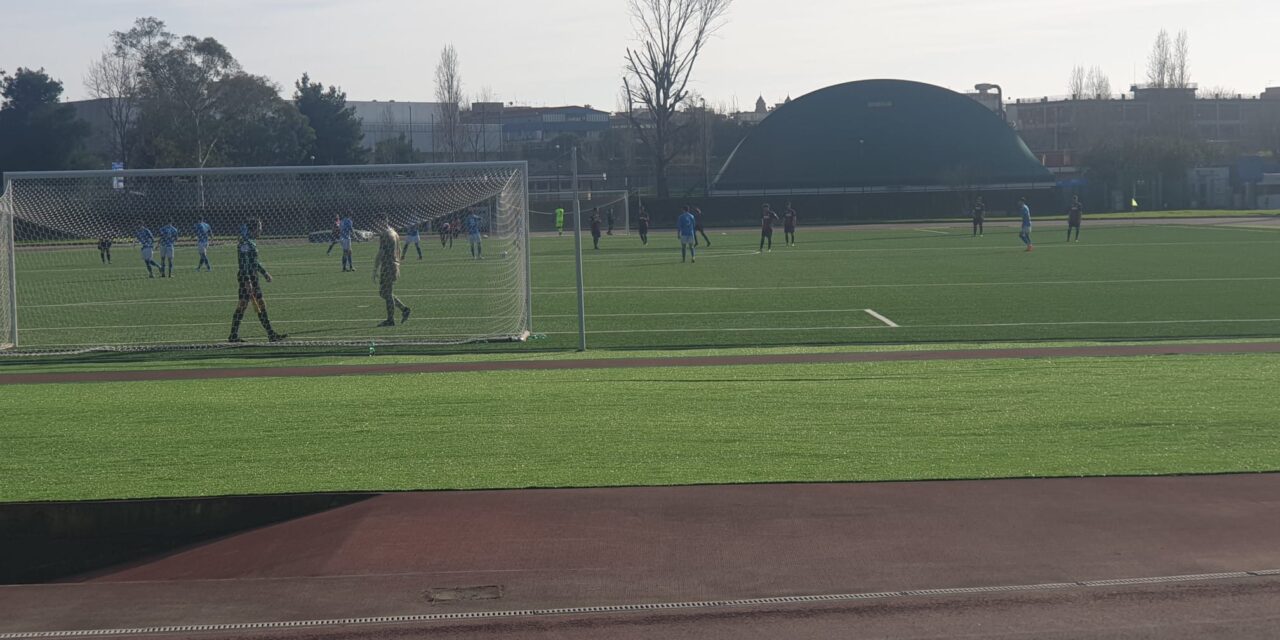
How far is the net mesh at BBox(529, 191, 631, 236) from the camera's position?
215 ft

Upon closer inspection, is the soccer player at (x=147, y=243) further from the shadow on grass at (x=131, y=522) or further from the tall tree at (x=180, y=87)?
the tall tree at (x=180, y=87)

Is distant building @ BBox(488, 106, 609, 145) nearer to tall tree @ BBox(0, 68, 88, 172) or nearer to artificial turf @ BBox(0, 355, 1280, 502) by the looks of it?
tall tree @ BBox(0, 68, 88, 172)

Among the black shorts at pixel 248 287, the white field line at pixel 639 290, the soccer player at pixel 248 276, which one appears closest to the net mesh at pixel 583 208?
the white field line at pixel 639 290

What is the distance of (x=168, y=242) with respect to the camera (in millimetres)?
31953

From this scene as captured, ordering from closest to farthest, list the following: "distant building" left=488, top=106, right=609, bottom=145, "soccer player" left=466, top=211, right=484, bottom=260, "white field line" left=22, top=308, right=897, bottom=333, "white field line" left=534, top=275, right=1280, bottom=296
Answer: "white field line" left=22, top=308, right=897, bottom=333, "white field line" left=534, top=275, right=1280, bottom=296, "soccer player" left=466, top=211, right=484, bottom=260, "distant building" left=488, top=106, right=609, bottom=145

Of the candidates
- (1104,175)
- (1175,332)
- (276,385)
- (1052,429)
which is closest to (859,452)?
(1052,429)

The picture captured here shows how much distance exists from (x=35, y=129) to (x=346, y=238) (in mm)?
44207

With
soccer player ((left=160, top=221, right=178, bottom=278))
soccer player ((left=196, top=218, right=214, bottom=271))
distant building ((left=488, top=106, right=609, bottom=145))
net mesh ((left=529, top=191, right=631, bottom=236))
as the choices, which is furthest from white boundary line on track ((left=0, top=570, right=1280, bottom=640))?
distant building ((left=488, top=106, right=609, bottom=145))

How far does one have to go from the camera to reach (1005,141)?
328 ft

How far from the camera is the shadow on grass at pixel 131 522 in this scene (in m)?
7.88

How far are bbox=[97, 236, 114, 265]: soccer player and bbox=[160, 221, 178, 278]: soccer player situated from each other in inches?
51.9

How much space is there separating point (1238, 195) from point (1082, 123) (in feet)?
145

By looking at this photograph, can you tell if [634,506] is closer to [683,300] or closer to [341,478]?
[341,478]

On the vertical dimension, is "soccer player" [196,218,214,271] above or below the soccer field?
above
